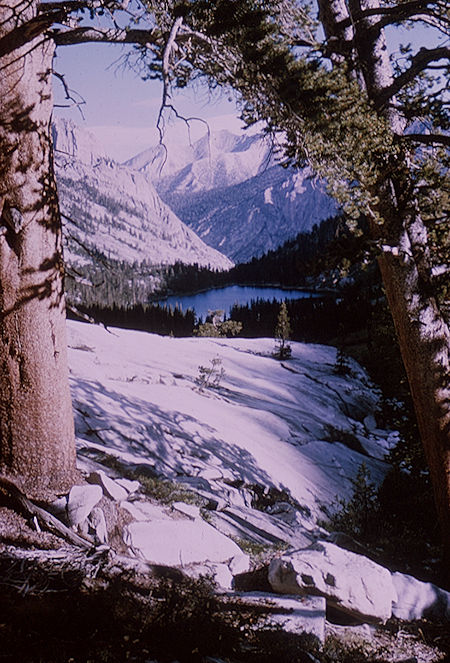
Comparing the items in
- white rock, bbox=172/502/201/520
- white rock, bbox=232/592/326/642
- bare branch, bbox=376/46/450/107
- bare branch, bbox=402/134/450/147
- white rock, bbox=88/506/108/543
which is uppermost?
bare branch, bbox=376/46/450/107

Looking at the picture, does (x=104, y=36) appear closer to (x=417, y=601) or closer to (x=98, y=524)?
(x=98, y=524)

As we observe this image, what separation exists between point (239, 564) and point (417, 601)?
7.03 ft

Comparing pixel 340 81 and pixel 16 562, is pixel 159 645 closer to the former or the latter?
pixel 16 562

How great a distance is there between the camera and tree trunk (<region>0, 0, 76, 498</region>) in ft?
13.4

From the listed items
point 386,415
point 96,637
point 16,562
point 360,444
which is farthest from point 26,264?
point 360,444

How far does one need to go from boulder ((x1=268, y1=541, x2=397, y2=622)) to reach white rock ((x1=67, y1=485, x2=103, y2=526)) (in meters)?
2.15

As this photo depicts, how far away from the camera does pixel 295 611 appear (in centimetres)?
405

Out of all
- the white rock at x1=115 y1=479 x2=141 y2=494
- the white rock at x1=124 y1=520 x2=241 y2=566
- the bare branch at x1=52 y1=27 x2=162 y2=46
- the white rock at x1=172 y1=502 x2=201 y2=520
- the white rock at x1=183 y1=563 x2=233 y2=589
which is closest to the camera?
the bare branch at x1=52 y1=27 x2=162 y2=46

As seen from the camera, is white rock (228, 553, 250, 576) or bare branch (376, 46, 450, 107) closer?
white rock (228, 553, 250, 576)

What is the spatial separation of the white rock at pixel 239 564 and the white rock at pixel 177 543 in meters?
0.10

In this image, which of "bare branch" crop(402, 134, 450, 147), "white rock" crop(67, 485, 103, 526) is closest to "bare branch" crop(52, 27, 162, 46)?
"bare branch" crop(402, 134, 450, 147)

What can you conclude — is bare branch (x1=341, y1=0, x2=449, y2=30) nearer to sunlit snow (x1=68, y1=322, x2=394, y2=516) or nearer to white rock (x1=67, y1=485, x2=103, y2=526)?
sunlit snow (x1=68, y1=322, x2=394, y2=516)

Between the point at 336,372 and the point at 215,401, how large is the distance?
70.9 ft

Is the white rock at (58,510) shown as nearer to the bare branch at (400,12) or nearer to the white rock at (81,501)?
the white rock at (81,501)
